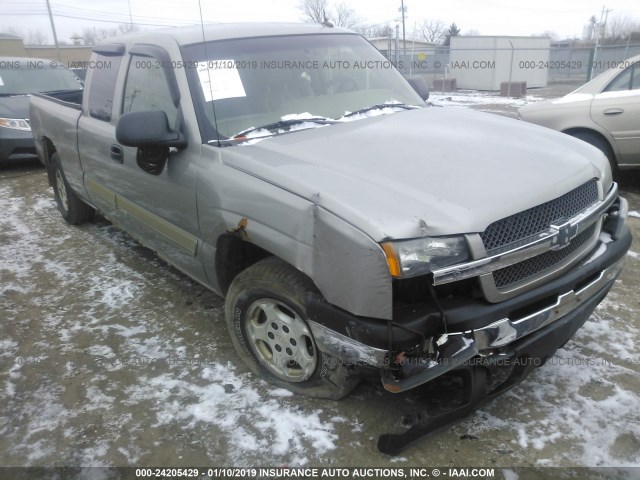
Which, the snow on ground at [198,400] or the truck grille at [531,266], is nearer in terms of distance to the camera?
the truck grille at [531,266]

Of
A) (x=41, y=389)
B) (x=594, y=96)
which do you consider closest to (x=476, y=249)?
(x=41, y=389)

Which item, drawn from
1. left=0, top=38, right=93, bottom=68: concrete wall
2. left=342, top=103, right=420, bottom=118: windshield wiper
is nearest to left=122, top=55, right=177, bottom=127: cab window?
left=342, top=103, right=420, bottom=118: windshield wiper

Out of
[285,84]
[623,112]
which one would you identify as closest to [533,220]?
[285,84]

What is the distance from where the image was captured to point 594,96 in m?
5.92

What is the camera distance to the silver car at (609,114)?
5.58 m

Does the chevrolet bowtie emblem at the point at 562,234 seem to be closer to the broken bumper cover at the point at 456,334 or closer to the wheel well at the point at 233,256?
the broken bumper cover at the point at 456,334

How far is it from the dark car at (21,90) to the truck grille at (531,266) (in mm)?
7890

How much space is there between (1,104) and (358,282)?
839 cm

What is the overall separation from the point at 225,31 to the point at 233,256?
60.4 inches

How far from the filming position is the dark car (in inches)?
313

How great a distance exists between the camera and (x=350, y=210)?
212 centimetres

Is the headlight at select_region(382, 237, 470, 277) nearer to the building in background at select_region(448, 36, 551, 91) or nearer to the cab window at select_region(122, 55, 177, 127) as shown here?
the cab window at select_region(122, 55, 177, 127)

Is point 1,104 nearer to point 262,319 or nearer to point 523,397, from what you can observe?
point 262,319

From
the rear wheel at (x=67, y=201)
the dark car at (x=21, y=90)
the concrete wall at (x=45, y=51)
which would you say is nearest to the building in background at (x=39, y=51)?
the concrete wall at (x=45, y=51)
